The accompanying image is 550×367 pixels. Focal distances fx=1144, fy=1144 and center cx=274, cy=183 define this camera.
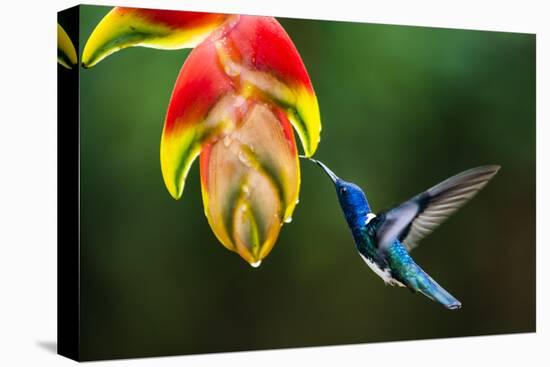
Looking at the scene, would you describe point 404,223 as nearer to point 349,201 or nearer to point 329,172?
point 349,201

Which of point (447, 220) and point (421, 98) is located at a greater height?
point (421, 98)

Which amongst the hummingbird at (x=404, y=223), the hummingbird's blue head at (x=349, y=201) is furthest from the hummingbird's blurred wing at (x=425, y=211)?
the hummingbird's blue head at (x=349, y=201)

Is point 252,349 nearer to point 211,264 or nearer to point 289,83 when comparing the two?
point 211,264

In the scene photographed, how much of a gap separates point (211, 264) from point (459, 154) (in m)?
1.77

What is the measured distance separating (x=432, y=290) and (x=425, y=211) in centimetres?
80

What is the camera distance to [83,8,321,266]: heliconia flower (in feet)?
20.7

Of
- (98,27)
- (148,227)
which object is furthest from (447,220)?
(98,27)

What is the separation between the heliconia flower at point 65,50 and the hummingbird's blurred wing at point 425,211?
1.97 metres

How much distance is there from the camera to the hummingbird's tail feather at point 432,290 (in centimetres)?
694

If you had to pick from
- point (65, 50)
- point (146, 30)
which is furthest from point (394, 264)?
point (65, 50)

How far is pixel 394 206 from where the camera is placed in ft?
22.3

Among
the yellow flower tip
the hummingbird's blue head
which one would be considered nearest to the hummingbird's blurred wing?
the hummingbird's blue head

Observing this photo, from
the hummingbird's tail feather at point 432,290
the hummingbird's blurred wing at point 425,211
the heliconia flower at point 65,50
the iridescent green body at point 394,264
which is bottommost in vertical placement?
the hummingbird's tail feather at point 432,290

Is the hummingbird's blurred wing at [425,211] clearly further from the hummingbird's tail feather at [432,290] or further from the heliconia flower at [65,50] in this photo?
the heliconia flower at [65,50]
